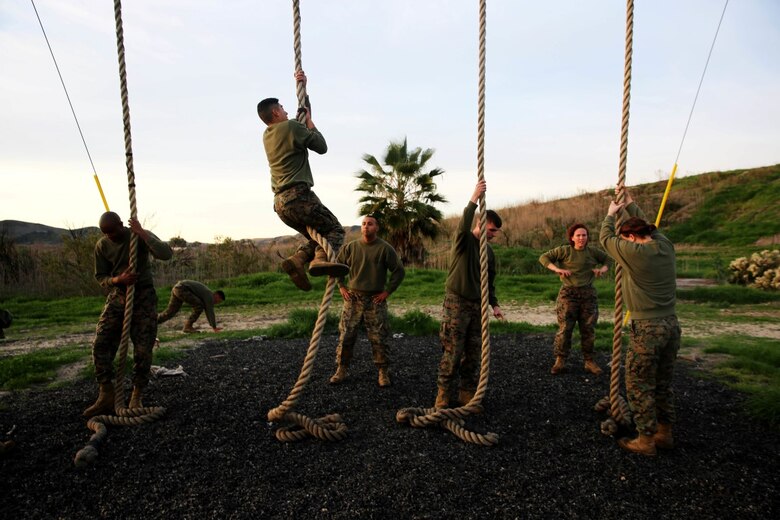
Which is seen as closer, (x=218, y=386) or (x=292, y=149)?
(x=292, y=149)

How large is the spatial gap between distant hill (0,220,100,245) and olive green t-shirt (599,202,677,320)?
1885 centimetres

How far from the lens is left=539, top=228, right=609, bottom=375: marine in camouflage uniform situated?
22.3 ft

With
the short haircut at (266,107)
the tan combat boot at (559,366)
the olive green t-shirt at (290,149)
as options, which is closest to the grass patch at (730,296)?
the tan combat boot at (559,366)

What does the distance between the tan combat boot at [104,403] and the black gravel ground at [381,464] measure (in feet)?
0.60

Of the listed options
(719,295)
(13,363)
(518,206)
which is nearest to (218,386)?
(13,363)

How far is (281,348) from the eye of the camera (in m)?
8.65

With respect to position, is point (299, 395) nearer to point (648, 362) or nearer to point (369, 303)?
point (369, 303)

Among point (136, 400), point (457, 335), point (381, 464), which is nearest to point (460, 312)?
point (457, 335)

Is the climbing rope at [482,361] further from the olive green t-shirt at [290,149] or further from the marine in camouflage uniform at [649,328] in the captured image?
the olive green t-shirt at [290,149]

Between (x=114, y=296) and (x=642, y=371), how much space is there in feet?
17.0

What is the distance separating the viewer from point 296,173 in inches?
158

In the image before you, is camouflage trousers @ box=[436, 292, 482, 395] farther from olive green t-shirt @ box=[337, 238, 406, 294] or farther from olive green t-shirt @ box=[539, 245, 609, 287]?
olive green t-shirt @ box=[539, 245, 609, 287]

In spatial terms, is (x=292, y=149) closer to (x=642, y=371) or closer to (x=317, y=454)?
(x=317, y=454)

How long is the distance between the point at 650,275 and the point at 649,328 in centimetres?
45
